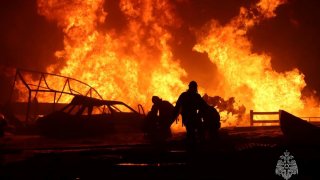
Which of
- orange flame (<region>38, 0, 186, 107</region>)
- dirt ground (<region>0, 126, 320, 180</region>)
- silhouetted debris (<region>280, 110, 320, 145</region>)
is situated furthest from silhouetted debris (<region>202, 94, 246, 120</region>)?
dirt ground (<region>0, 126, 320, 180</region>)

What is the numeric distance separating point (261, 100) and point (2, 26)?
2842 cm

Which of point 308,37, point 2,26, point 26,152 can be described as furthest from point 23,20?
point 26,152

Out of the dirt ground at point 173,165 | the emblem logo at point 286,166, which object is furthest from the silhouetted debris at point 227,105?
the emblem logo at point 286,166

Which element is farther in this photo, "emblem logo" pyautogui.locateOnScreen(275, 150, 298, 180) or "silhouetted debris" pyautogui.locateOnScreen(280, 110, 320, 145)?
"silhouetted debris" pyautogui.locateOnScreen(280, 110, 320, 145)

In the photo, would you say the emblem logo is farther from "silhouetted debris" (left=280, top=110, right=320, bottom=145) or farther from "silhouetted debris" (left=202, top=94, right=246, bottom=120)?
"silhouetted debris" (left=202, top=94, right=246, bottom=120)

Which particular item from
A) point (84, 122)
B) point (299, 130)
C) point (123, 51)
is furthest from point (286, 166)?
point (123, 51)

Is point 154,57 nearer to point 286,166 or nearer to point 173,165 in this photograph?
point 173,165

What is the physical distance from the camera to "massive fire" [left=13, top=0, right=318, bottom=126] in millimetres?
28719

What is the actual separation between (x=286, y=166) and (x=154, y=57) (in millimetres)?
27928

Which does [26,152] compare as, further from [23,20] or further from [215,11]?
[23,20]

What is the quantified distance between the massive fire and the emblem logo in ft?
70.7

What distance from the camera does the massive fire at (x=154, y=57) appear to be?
28719 mm

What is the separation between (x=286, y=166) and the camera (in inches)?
223

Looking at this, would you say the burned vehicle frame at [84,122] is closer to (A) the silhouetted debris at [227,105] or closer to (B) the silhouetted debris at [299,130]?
(B) the silhouetted debris at [299,130]
